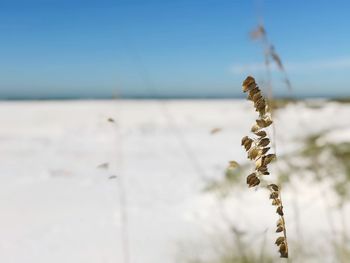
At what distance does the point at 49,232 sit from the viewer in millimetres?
2092

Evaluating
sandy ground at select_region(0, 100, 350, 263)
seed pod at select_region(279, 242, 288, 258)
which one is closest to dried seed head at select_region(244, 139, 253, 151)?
seed pod at select_region(279, 242, 288, 258)

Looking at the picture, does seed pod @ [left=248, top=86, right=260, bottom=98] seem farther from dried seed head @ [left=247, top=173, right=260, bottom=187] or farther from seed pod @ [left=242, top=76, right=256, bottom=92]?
dried seed head @ [left=247, top=173, right=260, bottom=187]

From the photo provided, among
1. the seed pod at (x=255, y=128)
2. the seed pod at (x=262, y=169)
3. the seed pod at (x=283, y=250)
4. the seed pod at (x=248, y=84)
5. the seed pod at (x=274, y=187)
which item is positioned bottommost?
the seed pod at (x=283, y=250)

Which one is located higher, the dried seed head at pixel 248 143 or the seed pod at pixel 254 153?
the dried seed head at pixel 248 143

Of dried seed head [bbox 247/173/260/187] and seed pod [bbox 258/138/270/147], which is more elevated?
seed pod [bbox 258/138/270/147]

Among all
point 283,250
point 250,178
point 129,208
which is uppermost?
point 129,208

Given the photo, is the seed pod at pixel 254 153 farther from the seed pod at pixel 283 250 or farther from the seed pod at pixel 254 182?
the seed pod at pixel 283 250

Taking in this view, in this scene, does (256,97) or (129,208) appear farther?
(129,208)

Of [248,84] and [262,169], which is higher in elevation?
[248,84]

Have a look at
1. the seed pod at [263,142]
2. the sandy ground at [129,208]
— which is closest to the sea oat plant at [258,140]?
the seed pod at [263,142]

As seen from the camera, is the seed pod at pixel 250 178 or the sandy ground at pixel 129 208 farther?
the sandy ground at pixel 129 208

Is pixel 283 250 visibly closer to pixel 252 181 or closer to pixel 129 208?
pixel 252 181

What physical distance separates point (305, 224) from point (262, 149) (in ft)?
5.29

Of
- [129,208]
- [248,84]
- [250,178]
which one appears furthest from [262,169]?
[129,208]
